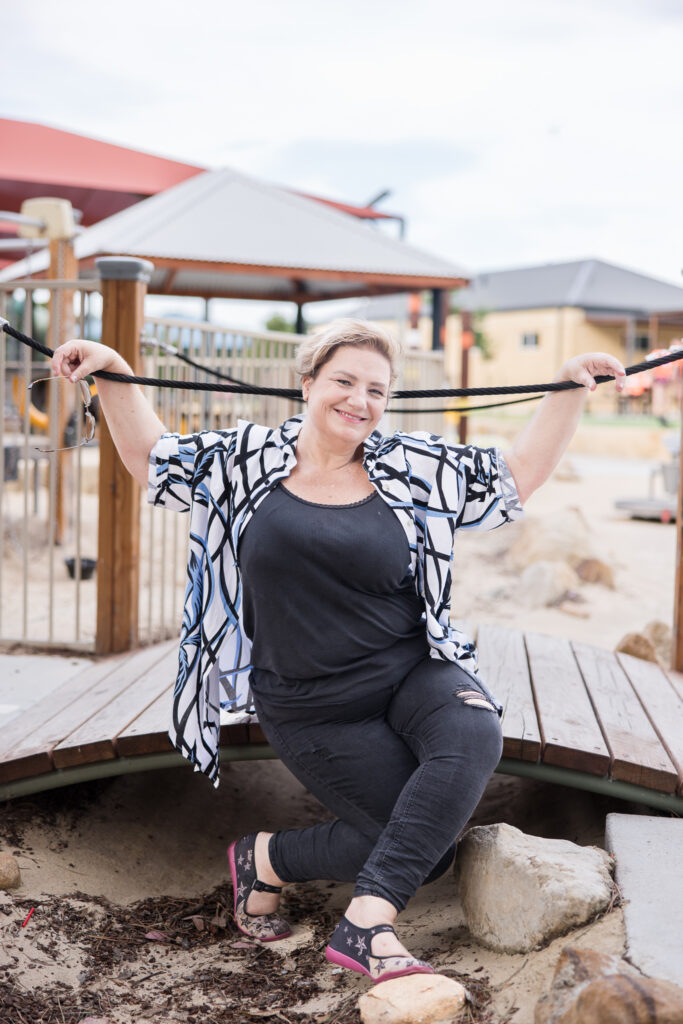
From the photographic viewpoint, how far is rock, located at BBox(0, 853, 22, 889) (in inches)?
100.0

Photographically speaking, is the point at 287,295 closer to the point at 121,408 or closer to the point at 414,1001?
the point at 121,408

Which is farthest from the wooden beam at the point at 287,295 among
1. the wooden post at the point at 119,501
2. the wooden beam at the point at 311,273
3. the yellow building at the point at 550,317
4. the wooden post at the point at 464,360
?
the yellow building at the point at 550,317

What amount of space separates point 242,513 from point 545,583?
16.3 feet

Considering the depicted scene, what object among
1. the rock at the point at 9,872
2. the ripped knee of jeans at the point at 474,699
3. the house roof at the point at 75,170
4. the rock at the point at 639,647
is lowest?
the rock at the point at 9,872

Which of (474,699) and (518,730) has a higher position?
(474,699)

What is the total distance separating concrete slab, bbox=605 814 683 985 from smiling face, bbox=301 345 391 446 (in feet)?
4.02

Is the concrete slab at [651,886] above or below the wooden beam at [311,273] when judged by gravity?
below

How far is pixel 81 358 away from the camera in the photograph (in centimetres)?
249

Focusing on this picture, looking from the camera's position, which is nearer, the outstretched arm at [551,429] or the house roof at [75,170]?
the outstretched arm at [551,429]

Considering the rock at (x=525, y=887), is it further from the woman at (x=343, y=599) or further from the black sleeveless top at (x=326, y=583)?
the black sleeveless top at (x=326, y=583)

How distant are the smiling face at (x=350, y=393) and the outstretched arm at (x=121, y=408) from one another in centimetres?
46

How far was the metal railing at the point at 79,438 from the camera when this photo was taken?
13.3ft

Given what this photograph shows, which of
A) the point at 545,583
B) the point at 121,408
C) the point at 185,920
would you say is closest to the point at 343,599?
the point at 121,408

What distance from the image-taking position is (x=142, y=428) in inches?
97.7
